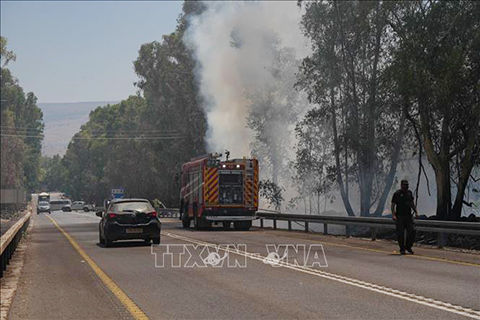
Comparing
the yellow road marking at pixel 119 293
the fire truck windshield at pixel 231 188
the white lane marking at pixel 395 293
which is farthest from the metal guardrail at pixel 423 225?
the yellow road marking at pixel 119 293

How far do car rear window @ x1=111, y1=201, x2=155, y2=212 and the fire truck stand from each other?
10586mm

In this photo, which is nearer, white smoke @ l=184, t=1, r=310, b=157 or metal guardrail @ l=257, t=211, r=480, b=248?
metal guardrail @ l=257, t=211, r=480, b=248

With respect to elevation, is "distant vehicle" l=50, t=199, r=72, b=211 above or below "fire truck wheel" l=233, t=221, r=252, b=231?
above

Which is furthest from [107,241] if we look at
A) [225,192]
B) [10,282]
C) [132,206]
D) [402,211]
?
[225,192]

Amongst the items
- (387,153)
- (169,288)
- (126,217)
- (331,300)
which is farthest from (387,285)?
(387,153)

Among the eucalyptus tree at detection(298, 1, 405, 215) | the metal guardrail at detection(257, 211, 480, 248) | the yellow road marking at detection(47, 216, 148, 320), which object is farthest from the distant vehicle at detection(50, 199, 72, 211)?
the yellow road marking at detection(47, 216, 148, 320)

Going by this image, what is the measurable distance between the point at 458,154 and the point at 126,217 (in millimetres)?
15590

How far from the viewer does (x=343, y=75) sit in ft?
139

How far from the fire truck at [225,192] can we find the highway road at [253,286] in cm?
1405

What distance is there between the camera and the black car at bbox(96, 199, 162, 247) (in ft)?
73.6

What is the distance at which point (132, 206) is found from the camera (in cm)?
2309

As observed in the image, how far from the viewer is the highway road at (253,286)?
9469mm

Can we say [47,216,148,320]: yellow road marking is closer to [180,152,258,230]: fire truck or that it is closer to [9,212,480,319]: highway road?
[9,212,480,319]: highway road

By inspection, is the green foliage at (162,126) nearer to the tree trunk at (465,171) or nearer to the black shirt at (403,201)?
the tree trunk at (465,171)
